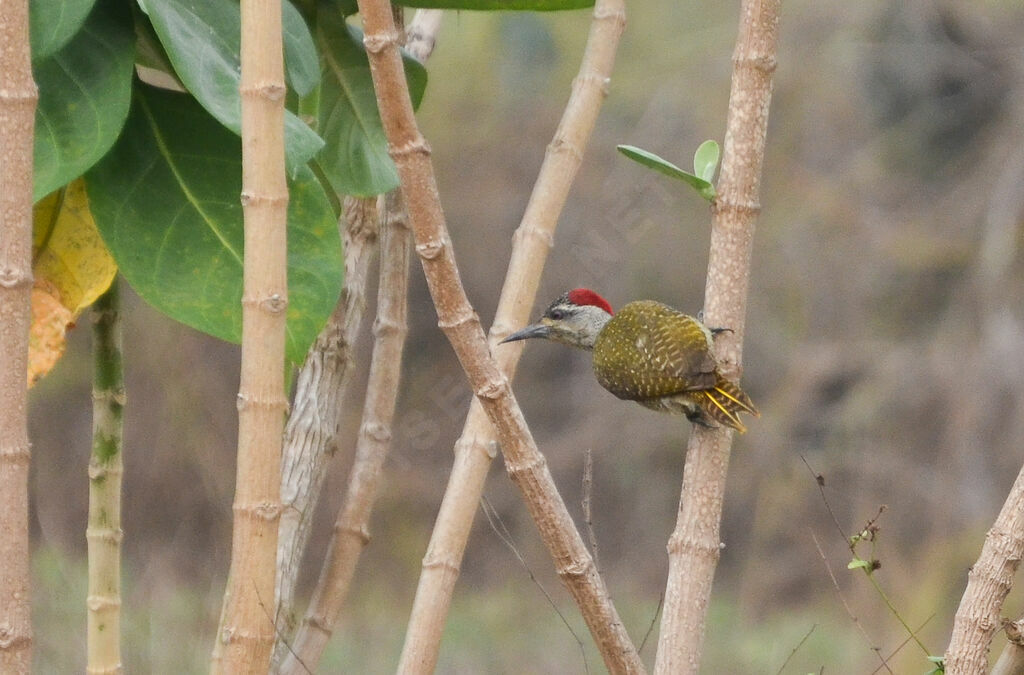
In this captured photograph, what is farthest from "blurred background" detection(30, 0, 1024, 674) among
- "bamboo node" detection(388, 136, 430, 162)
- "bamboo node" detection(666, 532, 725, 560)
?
"bamboo node" detection(388, 136, 430, 162)

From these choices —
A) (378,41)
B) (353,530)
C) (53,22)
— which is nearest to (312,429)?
(353,530)

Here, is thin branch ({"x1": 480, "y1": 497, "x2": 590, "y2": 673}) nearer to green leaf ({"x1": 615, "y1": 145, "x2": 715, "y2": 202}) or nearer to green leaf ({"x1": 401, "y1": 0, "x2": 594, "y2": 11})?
green leaf ({"x1": 615, "y1": 145, "x2": 715, "y2": 202})

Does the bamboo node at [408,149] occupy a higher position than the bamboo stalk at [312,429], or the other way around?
the bamboo node at [408,149]

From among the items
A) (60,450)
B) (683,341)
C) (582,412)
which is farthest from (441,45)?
(683,341)

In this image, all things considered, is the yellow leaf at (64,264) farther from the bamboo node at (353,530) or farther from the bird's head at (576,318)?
the bird's head at (576,318)

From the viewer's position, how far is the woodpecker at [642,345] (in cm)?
182

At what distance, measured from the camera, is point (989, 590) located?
0.98m

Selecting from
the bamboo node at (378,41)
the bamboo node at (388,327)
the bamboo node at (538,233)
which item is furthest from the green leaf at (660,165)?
the bamboo node at (388,327)

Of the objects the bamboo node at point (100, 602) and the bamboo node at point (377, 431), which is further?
the bamboo node at point (377, 431)

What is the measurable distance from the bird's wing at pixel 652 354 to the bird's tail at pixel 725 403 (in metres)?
0.09

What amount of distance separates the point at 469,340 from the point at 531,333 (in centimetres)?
79

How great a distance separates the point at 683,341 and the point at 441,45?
3.86 m

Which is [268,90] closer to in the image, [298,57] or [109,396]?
[298,57]

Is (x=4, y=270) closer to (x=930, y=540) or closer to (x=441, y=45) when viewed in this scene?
(x=441, y=45)
